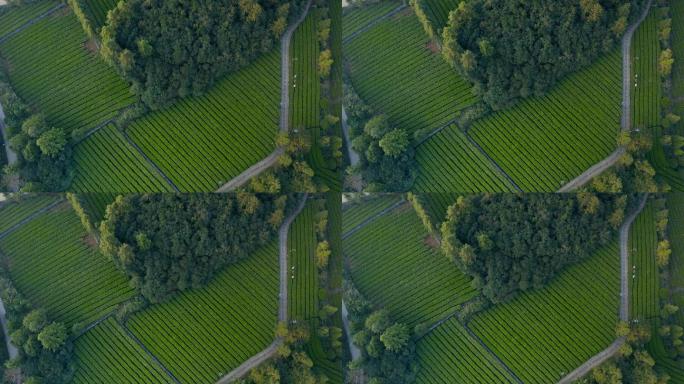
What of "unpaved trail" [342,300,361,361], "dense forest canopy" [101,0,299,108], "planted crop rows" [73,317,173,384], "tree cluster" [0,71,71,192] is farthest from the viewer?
"unpaved trail" [342,300,361,361]

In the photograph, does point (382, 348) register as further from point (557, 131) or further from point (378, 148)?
point (557, 131)

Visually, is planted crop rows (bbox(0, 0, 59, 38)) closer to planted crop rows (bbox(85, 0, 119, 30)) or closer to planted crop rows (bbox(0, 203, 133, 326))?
planted crop rows (bbox(85, 0, 119, 30))

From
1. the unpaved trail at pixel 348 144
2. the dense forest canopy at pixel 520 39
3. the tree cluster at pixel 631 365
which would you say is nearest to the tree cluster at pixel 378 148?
the unpaved trail at pixel 348 144

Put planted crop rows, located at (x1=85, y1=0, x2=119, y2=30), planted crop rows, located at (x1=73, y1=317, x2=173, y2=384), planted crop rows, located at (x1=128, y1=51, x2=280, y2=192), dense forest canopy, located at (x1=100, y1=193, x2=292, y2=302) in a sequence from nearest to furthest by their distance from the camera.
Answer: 1. dense forest canopy, located at (x1=100, y1=193, x2=292, y2=302)
2. planted crop rows, located at (x1=73, y1=317, x2=173, y2=384)
3. planted crop rows, located at (x1=128, y1=51, x2=280, y2=192)
4. planted crop rows, located at (x1=85, y1=0, x2=119, y2=30)

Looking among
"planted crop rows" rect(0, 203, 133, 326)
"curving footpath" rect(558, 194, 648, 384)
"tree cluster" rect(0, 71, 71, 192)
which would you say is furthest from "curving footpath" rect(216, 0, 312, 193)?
"curving footpath" rect(558, 194, 648, 384)

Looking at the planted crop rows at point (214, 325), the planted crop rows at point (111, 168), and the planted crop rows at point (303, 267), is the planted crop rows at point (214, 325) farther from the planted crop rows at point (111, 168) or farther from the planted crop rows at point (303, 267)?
the planted crop rows at point (111, 168)

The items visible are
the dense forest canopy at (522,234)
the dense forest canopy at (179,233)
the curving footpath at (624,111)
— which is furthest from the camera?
the curving footpath at (624,111)

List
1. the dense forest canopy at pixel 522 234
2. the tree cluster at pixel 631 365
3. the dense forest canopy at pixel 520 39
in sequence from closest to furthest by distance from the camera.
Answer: the tree cluster at pixel 631 365, the dense forest canopy at pixel 522 234, the dense forest canopy at pixel 520 39

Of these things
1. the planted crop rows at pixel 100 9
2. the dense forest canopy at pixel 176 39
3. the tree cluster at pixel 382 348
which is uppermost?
the planted crop rows at pixel 100 9
